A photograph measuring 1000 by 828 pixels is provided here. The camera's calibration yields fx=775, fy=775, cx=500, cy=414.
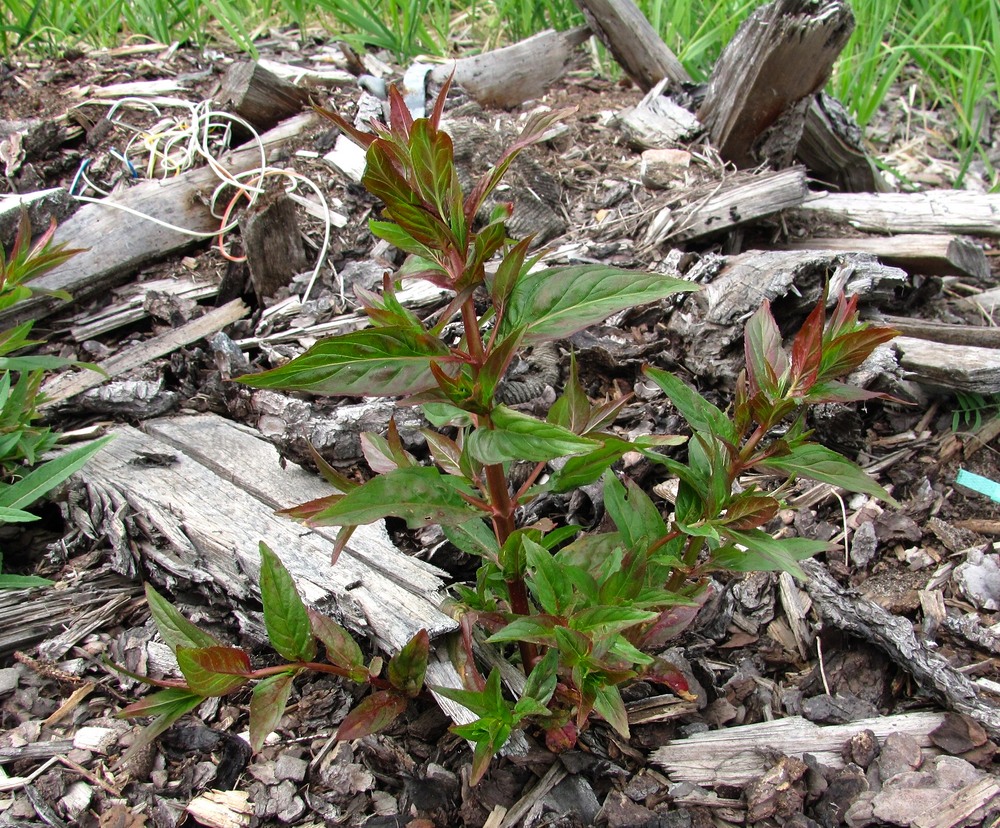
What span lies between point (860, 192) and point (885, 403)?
4.76ft

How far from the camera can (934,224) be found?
3.09 meters

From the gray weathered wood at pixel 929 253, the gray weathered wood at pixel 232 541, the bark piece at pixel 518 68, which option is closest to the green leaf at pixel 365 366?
the gray weathered wood at pixel 232 541

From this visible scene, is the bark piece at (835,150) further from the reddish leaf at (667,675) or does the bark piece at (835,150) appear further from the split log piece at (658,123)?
the reddish leaf at (667,675)

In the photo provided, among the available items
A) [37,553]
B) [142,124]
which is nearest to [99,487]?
[37,553]

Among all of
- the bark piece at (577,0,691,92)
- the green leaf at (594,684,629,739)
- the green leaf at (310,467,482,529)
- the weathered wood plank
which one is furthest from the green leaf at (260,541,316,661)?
the bark piece at (577,0,691,92)

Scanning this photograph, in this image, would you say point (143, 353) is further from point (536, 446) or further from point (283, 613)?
point (536, 446)

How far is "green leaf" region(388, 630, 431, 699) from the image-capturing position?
1.57 m

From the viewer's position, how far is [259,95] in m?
3.47

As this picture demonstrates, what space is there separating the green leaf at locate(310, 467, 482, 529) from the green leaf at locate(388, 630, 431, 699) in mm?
341

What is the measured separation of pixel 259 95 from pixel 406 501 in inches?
111

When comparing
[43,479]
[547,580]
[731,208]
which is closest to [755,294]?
[731,208]

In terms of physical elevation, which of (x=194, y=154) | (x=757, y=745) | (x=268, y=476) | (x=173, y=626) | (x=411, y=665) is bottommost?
(x=757, y=745)

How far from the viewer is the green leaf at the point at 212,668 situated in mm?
1363

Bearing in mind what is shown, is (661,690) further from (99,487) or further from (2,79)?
(2,79)
